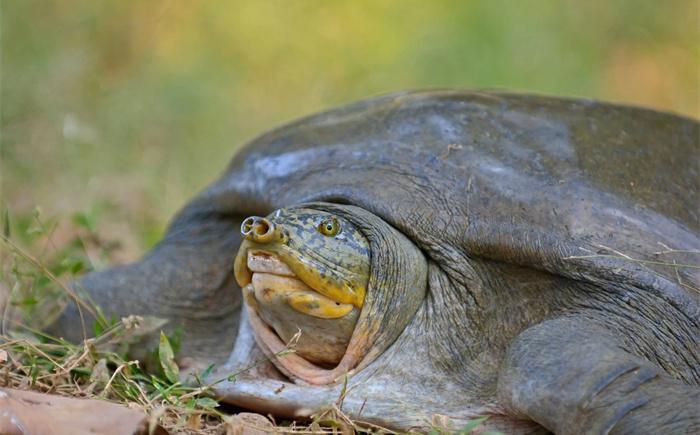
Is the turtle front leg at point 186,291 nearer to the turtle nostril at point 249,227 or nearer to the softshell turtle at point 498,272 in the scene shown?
the softshell turtle at point 498,272

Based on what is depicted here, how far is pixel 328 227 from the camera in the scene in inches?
102

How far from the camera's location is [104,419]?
2.17 meters

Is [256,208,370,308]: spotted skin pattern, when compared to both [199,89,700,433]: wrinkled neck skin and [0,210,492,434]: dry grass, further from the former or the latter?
[0,210,492,434]: dry grass

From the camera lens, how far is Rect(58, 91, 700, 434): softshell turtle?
2365 mm

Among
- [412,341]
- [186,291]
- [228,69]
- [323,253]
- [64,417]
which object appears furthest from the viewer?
[228,69]

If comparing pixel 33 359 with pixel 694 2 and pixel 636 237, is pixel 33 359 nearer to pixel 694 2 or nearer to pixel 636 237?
pixel 636 237

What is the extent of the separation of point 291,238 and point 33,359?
0.77 m

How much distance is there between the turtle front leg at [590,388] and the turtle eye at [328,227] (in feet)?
1.78

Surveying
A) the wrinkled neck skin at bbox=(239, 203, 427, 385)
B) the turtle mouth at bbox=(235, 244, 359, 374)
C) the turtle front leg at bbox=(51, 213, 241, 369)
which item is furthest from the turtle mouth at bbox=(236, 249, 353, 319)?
the turtle front leg at bbox=(51, 213, 241, 369)

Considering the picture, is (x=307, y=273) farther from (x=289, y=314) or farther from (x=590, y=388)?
(x=590, y=388)

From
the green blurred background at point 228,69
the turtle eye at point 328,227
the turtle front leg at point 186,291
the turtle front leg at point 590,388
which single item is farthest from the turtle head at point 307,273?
the green blurred background at point 228,69

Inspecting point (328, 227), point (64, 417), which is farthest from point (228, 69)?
point (64, 417)

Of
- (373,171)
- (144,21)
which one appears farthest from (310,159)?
(144,21)

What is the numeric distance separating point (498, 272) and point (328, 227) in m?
0.46
